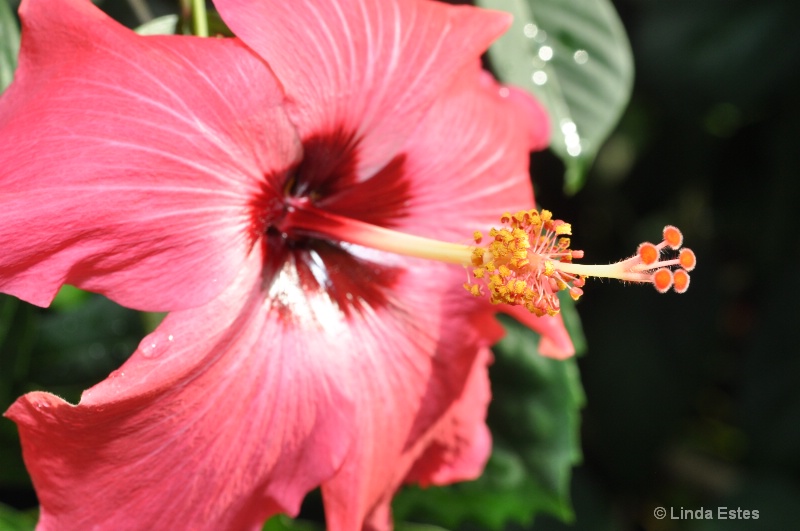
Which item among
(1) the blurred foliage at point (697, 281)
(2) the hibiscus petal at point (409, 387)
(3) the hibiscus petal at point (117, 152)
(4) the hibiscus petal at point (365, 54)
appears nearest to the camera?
(3) the hibiscus petal at point (117, 152)

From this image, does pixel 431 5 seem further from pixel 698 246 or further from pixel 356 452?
pixel 698 246

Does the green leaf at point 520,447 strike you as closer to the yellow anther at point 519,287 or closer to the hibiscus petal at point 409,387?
the hibiscus petal at point 409,387

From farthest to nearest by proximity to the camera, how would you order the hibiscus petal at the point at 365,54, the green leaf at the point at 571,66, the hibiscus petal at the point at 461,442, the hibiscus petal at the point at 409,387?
the green leaf at the point at 571,66 → the hibiscus petal at the point at 461,442 → the hibiscus petal at the point at 409,387 → the hibiscus petal at the point at 365,54

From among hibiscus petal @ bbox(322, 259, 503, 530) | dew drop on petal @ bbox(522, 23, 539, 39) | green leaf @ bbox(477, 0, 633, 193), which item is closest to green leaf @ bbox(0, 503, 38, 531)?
hibiscus petal @ bbox(322, 259, 503, 530)

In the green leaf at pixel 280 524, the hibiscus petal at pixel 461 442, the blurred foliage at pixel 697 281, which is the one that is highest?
the hibiscus petal at pixel 461 442

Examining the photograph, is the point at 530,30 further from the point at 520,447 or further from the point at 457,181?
the point at 520,447

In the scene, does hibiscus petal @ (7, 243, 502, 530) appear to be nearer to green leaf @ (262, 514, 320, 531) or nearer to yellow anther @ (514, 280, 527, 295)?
yellow anther @ (514, 280, 527, 295)

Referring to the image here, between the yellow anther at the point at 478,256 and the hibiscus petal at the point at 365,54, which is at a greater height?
the hibiscus petal at the point at 365,54

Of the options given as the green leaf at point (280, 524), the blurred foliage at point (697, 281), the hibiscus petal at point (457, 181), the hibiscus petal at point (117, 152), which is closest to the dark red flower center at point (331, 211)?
the hibiscus petal at point (457, 181)

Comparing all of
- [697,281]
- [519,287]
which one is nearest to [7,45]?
[519,287]
